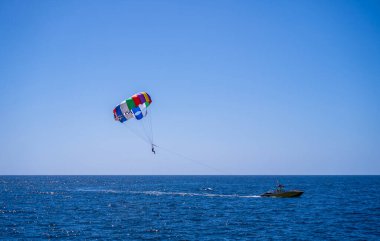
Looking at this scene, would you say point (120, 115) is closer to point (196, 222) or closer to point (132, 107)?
point (132, 107)

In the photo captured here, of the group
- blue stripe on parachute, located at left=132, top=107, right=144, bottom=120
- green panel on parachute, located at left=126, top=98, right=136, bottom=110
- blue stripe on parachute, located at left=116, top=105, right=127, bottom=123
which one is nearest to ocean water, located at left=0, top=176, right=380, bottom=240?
blue stripe on parachute, located at left=116, top=105, right=127, bottom=123

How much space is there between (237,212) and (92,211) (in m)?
19.2

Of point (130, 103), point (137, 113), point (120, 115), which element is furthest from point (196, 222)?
point (130, 103)

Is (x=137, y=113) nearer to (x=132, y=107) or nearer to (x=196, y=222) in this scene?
(x=132, y=107)

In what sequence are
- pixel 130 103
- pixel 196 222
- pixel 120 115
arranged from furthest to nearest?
pixel 120 115 → pixel 130 103 → pixel 196 222

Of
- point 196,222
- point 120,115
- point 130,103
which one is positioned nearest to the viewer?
point 196,222

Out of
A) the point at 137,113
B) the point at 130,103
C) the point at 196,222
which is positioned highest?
the point at 130,103

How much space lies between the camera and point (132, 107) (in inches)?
1617

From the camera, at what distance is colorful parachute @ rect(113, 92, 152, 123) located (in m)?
41.1

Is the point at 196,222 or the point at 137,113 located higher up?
the point at 137,113

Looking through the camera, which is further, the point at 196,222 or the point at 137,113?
the point at 137,113

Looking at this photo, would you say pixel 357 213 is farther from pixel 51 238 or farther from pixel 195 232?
pixel 51 238

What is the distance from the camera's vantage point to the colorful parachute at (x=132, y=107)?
41.1 m

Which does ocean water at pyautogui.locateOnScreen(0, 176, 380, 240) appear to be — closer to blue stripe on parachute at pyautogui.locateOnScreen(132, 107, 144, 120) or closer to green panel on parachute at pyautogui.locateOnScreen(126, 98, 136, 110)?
blue stripe on parachute at pyautogui.locateOnScreen(132, 107, 144, 120)
